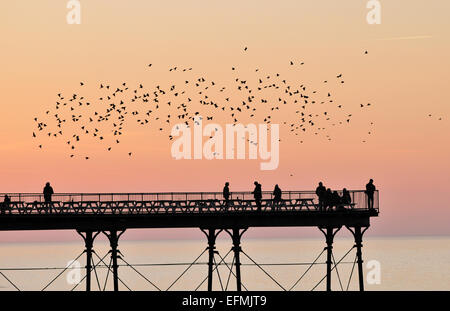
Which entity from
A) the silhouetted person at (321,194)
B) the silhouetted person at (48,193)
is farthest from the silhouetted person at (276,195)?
the silhouetted person at (48,193)

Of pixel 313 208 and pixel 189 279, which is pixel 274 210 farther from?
pixel 189 279

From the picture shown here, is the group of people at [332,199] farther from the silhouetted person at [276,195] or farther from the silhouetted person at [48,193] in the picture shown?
the silhouetted person at [48,193]

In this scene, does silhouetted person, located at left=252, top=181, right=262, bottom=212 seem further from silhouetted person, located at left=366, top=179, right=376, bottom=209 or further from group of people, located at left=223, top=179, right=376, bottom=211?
silhouetted person, located at left=366, top=179, right=376, bottom=209

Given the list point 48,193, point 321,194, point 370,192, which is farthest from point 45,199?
point 370,192

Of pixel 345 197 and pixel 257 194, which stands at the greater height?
pixel 257 194

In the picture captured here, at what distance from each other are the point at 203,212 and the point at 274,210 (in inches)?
150

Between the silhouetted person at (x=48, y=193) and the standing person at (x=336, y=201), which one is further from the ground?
the silhouetted person at (x=48, y=193)

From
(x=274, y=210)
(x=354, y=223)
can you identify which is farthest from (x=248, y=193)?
(x=354, y=223)

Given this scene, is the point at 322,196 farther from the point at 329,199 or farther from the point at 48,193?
the point at 48,193

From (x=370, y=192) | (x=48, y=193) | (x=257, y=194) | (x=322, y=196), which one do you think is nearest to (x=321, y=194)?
(x=322, y=196)

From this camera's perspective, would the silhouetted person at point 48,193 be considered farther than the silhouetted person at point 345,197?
No

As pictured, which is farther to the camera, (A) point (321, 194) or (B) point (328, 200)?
(B) point (328, 200)
